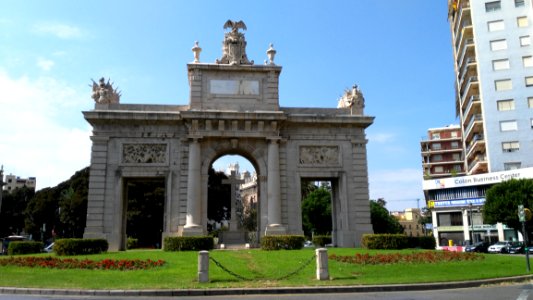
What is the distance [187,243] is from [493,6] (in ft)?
163

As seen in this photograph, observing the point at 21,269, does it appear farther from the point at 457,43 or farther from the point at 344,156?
the point at 457,43

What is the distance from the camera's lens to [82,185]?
5725cm

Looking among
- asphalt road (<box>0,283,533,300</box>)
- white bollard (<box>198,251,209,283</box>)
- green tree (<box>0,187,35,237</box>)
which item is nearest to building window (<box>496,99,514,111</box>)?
asphalt road (<box>0,283,533,300</box>)

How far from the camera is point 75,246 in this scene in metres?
24.5

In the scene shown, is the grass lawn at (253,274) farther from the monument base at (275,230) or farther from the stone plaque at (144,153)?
the stone plaque at (144,153)

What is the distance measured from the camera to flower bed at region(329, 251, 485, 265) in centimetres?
2100

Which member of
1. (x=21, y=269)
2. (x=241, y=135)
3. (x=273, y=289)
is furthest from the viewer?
(x=241, y=135)

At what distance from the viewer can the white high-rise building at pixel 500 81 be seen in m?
52.2

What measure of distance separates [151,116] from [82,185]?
101 feet

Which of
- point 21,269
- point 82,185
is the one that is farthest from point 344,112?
point 82,185

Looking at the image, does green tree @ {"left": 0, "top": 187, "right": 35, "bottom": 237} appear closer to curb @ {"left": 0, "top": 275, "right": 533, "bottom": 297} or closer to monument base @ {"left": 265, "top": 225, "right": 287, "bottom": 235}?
monument base @ {"left": 265, "top": 225, "right": 287, "bottom": 235}

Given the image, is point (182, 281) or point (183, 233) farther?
point (183, 233)

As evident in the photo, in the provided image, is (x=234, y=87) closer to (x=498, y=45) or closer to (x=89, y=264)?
(x=89, y=264)

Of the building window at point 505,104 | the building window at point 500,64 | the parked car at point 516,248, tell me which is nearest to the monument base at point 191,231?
the parked car at point 516,248
